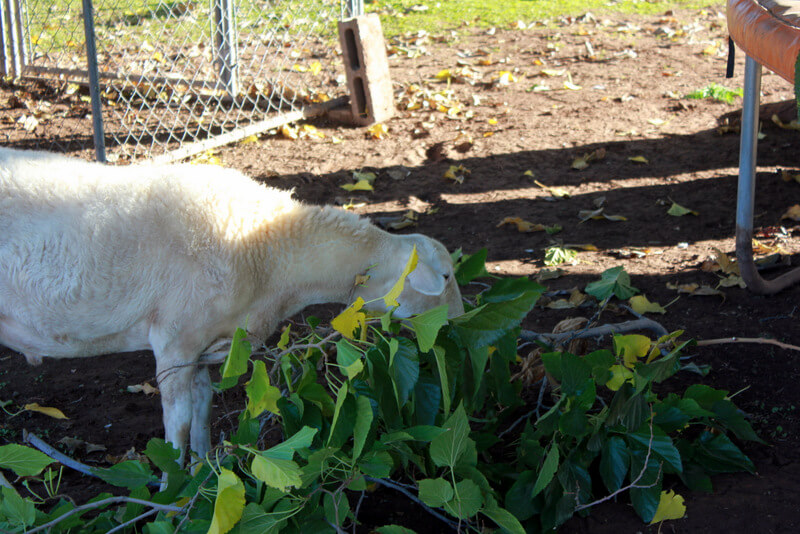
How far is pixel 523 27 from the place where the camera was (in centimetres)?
962

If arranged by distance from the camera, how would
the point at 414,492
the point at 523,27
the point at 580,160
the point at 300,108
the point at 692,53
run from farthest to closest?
the point at 523,27, the point at 692,53, the point at 300,108, the point at 580,160, the point at 414,492

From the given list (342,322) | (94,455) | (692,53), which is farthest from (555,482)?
(692,53)

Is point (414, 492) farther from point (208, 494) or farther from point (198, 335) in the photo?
point (198, 335)

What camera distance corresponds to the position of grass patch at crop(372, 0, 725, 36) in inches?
389

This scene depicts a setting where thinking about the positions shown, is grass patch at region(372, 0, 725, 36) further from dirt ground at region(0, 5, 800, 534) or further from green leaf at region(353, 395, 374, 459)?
green leaf at region(353, 395, 374, 459)

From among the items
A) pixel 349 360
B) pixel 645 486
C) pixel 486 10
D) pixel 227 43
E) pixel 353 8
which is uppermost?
pixel 353 8

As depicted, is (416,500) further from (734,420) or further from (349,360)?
(734,420)

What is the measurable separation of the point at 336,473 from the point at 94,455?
1414 mm

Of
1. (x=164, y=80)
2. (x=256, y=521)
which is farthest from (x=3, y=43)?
(x=256, y=521)

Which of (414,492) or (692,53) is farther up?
(692,53)

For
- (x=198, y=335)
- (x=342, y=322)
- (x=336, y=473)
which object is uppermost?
(x=342, y=322)

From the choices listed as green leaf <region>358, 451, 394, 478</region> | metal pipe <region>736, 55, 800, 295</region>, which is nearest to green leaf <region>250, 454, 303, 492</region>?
green leaf <region>358, 451, 394, 478</region>

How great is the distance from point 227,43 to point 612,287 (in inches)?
183

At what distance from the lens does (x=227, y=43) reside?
6961 mm
